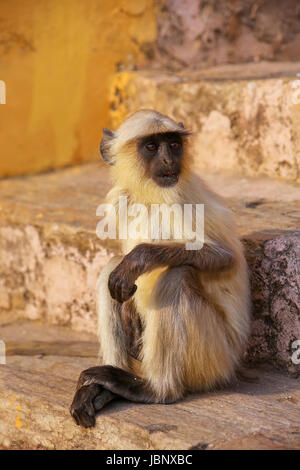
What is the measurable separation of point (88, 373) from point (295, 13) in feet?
12.5

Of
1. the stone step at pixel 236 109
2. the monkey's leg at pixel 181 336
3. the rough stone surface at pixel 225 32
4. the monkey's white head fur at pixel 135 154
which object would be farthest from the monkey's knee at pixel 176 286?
the rough stone surface at pixel 225 32

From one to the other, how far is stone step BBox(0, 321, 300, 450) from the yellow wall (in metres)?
2.24

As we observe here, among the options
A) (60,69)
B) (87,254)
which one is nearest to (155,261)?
(87,254)

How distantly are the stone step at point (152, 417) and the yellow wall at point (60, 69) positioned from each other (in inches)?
88.2

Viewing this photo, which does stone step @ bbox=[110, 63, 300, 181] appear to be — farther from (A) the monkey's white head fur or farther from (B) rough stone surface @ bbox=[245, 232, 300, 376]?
(A) the monkey's white head fur

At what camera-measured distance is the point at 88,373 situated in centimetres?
289

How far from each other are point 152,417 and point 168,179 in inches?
34.7

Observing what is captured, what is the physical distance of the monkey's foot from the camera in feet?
9.01

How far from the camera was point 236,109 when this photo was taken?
4.52 metres

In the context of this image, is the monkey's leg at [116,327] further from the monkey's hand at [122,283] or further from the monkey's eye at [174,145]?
the monkey's eye at [174,145]

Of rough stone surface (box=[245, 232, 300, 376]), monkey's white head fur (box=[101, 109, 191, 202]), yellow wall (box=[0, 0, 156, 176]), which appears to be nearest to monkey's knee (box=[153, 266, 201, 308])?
monkey's white head fur (box=[101, 109, 191, 202])

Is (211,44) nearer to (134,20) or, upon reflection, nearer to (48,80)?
(134,20)

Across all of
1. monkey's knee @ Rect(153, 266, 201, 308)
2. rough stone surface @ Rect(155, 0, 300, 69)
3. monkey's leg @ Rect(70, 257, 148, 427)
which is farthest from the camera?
rough stone surface @ Rect(155, 0, 300, 69)

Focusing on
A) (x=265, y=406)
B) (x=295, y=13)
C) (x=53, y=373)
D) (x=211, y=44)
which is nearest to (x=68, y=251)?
(x=53, y=373)
